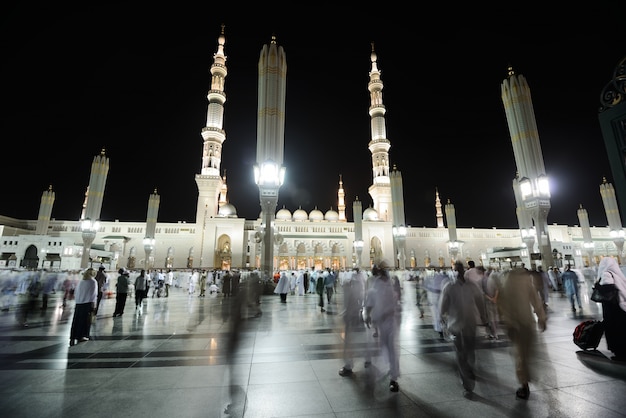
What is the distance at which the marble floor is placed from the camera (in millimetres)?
2842

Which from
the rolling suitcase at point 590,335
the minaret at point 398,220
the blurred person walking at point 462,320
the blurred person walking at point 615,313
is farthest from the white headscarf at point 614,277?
the minaret at point 398,220

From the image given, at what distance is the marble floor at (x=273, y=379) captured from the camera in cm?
284

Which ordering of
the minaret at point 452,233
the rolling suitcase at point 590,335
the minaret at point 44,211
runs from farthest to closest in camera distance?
the minaret at point 44,211 → the minaret at point 452,233 → the rolling suitcase at point 590,335

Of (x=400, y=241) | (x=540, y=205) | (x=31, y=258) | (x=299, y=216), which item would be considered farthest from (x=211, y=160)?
(x=540, y=205)

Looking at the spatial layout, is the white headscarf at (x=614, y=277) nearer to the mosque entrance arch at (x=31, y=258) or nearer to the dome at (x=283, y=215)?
the dome at (x=283, y=215)

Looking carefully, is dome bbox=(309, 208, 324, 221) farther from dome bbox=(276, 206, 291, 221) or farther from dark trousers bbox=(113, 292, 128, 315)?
dark trousers bbox=(113, 292, 128, 315)

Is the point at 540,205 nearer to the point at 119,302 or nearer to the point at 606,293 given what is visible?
the point at 606,293

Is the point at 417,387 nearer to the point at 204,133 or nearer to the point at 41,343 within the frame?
the point at 41,343

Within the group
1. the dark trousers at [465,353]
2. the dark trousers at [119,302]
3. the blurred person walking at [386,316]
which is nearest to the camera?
the dark trousers at [465,353]

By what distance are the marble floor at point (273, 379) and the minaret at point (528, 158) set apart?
14.0 metres

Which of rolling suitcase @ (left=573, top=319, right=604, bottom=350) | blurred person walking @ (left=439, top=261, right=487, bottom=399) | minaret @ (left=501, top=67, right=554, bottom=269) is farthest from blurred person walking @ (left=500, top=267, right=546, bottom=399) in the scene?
minaret @ (left=501, top=67, right=554, bottom=269)

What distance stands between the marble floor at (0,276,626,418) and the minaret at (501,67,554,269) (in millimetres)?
14017

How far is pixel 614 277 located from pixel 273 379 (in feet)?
17.5

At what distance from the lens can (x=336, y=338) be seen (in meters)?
6.05
